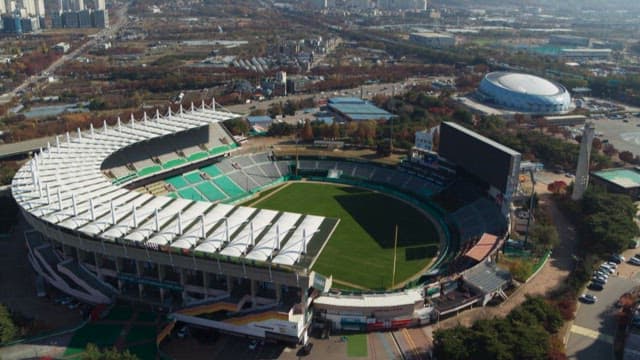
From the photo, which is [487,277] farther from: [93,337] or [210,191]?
[210,191]

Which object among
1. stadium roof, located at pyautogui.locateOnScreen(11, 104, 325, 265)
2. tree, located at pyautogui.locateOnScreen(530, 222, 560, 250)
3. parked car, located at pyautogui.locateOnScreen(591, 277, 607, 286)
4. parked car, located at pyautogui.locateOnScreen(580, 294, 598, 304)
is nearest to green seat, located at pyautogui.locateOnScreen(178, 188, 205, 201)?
stadium roof, located at pyautogui.locateOnScreen(11, 104, 325, 265)

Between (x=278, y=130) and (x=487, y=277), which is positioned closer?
(x=487, y=277)

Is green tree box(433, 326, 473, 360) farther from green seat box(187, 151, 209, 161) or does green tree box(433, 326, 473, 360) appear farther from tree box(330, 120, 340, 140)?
tree box(330, 120, 340, 140)

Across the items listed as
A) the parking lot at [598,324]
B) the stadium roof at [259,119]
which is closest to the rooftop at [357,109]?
the stadium roof at [259,119]

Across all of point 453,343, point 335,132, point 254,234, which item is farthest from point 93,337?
point 335,132

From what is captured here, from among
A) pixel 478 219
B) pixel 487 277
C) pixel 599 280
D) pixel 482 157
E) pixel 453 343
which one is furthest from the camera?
pixel 482 157

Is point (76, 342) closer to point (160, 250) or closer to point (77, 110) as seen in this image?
point (160, 250)
